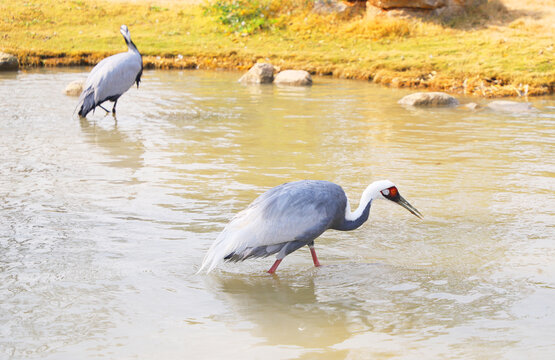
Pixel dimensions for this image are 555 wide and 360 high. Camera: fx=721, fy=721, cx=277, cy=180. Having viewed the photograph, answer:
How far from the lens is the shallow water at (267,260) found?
4.98 metres

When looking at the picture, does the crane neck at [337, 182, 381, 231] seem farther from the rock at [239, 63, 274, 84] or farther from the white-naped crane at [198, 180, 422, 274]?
the rock at [239, 63, 274, 84]

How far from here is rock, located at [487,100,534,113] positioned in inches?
577

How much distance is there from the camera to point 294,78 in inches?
730

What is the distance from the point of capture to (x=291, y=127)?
13.0 meters

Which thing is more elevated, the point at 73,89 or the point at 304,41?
the point at 304,41

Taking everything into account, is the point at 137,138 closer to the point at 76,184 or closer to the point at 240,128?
the point at 240,128

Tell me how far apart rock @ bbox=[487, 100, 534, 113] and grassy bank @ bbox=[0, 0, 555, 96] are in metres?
1.82

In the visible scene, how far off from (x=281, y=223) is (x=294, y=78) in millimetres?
13009

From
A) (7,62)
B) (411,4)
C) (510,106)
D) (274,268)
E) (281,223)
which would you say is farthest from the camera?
(411,4)

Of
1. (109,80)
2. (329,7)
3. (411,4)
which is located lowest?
(109,80)

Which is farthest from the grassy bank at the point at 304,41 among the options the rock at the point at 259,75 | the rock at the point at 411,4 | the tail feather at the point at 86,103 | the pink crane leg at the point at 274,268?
the pink crane leg at the point at 274,268

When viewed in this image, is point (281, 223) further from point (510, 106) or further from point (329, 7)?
point (329, 7)

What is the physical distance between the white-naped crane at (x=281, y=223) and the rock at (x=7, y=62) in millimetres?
Result: 16374

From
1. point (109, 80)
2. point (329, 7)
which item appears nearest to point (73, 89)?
point (109, 80)
